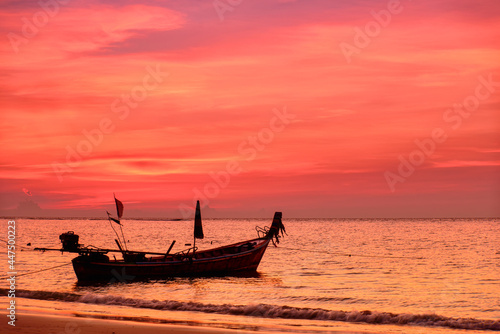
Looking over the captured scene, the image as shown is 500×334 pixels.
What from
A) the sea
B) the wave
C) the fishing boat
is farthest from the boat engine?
the wave

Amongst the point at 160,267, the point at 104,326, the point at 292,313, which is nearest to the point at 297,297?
the point at 292,313

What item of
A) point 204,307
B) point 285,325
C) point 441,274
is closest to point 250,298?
point 204,307

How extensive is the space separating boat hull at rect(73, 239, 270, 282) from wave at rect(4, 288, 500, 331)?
7.08 m

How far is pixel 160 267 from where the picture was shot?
119 ft

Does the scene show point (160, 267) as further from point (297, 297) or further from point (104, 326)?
point (104, 326)

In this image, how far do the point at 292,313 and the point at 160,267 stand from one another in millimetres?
14829

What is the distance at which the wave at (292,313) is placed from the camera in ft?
72.5

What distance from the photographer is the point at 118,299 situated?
1068 inches

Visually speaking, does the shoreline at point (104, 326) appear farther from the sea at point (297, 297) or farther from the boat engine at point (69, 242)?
the boat engine at point (69, 242)

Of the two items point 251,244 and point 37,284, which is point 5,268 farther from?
→ point 251,244

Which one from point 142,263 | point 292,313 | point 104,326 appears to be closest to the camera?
point 104,326

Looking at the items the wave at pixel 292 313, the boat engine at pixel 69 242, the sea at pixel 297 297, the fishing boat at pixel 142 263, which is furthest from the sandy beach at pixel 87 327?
the boat engine at pixel 69 242

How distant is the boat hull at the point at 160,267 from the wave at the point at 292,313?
7.08 metres

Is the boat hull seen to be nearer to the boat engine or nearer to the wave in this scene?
the boat engine
